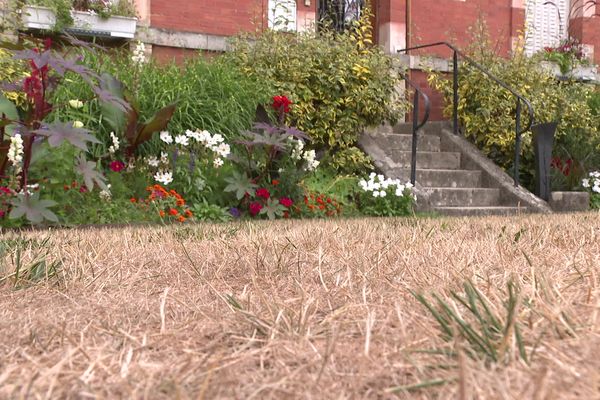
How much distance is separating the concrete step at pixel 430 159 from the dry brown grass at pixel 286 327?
19.2 feet

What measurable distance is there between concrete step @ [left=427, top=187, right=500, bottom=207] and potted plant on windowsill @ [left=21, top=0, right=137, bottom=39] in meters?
4.41

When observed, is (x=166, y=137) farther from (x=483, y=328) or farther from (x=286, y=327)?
(x=483, y=328)

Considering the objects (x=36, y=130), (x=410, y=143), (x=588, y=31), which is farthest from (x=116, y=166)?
(x=588, y=31)

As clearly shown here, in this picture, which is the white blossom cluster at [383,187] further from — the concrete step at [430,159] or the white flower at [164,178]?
the white flower at [164,178]

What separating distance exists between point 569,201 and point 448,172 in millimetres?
1543

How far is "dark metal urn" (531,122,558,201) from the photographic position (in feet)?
25.9

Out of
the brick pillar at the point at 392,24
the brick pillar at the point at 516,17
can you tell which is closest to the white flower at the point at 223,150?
the brick pillar at the point at 392,24

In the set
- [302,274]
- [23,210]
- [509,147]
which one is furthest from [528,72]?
[302,274]

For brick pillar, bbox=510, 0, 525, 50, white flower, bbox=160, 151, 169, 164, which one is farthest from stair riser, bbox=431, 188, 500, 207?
brick pillar, bbox=510, 0, 525, 50

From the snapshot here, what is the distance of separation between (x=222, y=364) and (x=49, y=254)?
5.23ft

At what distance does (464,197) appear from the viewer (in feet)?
25.4

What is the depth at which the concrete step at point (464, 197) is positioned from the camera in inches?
297

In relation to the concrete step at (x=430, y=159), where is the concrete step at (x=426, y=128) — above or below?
above

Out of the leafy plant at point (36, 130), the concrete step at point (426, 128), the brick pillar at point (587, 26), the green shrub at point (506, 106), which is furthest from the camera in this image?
the brick pillar at point (587, 26)
